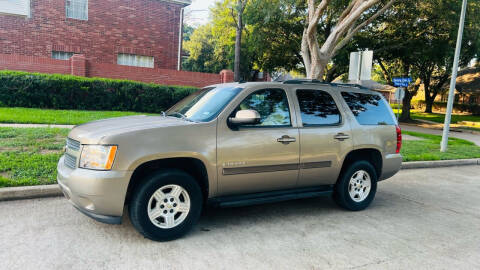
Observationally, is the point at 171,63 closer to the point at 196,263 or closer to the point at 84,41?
the point at 84,41

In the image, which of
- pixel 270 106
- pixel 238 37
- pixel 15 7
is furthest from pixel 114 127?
pixel 15 7

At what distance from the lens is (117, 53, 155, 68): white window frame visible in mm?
19302

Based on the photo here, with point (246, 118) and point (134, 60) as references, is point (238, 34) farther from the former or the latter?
point (246, 118)

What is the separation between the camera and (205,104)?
4.77 meters

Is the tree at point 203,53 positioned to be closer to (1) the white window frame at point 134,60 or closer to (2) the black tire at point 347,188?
(1) the white window frame at point 134,60

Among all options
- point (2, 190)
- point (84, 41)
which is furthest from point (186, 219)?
point (84, 41)

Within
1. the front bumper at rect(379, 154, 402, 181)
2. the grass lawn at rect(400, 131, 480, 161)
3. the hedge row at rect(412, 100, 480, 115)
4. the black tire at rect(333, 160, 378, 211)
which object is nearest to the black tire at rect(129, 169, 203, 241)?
the black tire at rect(333, 160, 378, 211)

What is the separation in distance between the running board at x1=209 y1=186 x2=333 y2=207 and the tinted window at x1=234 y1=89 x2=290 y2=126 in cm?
93

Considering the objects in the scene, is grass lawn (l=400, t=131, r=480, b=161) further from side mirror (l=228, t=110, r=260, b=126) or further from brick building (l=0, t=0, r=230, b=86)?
brick building (l=0, t=0, r=230, b=86)

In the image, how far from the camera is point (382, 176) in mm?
5898

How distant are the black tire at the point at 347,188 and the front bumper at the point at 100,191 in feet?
10.3

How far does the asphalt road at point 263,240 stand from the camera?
361 centimetres

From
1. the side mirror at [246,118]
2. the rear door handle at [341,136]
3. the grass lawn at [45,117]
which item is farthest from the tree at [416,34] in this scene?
the side mirror at [246,118]

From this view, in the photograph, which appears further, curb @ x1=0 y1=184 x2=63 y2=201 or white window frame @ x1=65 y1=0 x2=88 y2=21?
white window frame @ x1=65 y1=0 x2=88 y2=21
